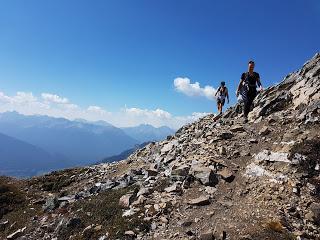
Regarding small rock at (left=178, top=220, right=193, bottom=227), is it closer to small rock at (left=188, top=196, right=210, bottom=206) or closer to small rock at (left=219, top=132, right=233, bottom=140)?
small rock at (left=188, top=196, right=210, bottom=206)

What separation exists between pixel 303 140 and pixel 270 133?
A: 3.03m

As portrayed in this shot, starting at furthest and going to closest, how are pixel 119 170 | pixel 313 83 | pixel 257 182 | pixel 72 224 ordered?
pixel 119 170 < pixel 313 83 < pixel 72 224 < pixel 257 182

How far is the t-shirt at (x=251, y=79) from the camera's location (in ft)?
73.2

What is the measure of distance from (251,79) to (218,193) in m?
10.2

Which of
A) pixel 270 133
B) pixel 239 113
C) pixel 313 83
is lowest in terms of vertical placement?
pixel 270 133

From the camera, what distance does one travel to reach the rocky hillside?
12.8 m

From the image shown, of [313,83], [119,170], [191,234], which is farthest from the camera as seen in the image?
[119,170]

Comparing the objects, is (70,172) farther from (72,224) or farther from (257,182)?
(257,182)

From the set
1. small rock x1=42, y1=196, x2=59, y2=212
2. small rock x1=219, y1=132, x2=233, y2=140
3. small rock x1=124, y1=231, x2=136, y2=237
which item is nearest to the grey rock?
small rock x1=124, y1=231, x2=136, y2=237

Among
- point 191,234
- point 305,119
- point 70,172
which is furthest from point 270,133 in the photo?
point 70,172

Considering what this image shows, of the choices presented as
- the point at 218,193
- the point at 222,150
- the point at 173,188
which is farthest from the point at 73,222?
the point at 222,150

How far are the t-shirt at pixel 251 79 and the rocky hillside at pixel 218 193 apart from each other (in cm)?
216

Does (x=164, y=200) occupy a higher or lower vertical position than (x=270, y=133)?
lower

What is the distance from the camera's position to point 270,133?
19.8m
